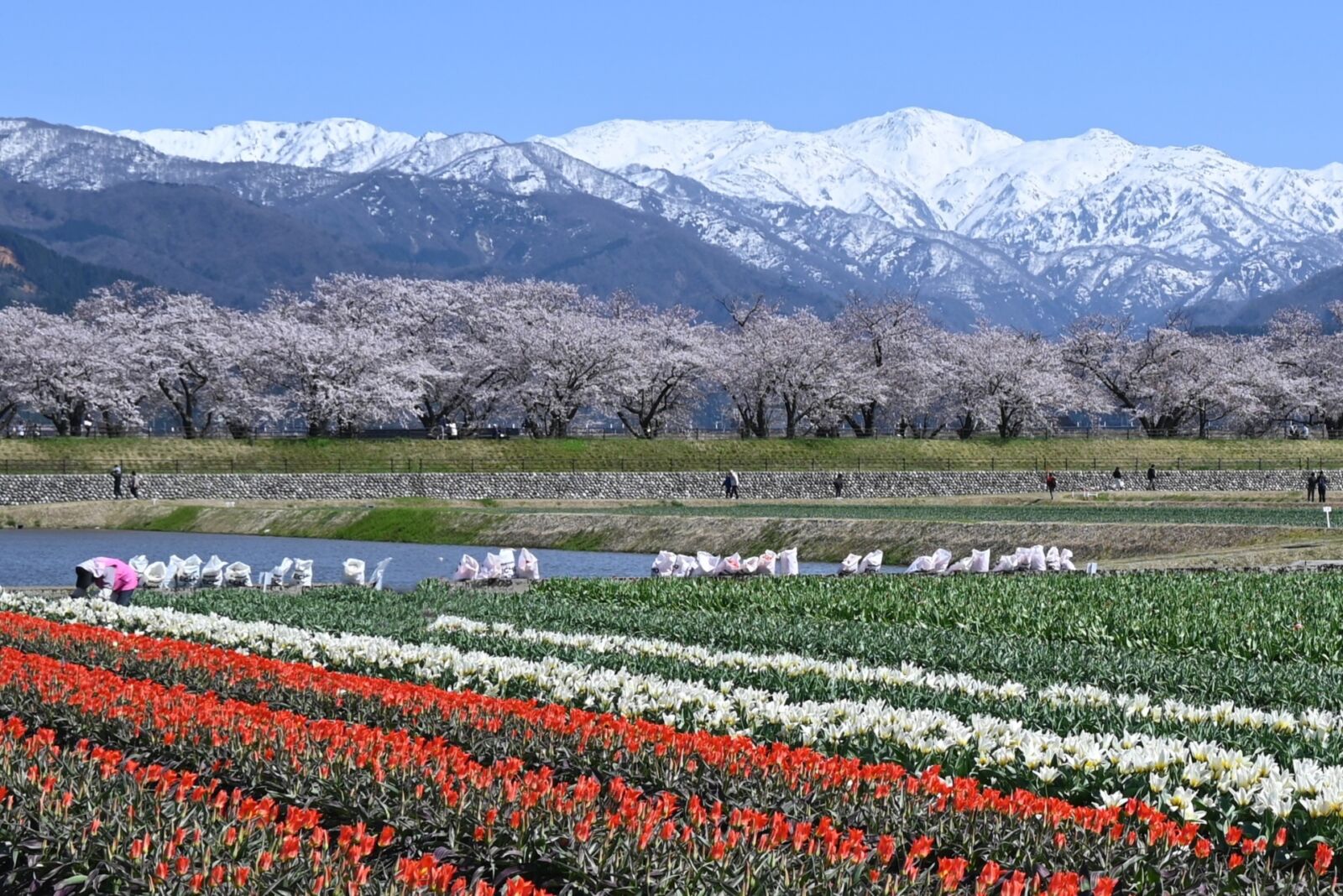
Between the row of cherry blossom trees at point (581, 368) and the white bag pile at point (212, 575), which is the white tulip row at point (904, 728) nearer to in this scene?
the white bag pile at point (212, 575)

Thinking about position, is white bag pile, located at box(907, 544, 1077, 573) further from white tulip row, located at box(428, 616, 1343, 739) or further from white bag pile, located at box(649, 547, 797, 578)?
white tulip row, located at box(428, 616, 1343, 739)

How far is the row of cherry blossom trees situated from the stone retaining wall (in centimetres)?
1531

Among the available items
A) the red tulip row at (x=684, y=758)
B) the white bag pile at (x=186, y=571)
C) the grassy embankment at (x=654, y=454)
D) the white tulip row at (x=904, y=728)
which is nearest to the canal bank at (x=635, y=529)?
the grassy embankment at (x=654, y=454)

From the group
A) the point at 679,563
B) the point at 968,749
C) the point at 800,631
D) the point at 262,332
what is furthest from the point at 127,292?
the point at 968,749

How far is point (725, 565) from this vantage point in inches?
1107

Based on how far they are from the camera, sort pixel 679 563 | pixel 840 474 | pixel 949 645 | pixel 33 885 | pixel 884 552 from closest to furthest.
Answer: pixel 33 885, pixel 949 645, pixel 679 563, pixel 884 552, pixel 840 474

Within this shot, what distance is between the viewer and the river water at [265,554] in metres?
35.8

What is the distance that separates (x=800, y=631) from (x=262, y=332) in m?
69.8

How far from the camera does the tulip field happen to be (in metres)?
6.80

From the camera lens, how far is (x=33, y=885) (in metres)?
7.14

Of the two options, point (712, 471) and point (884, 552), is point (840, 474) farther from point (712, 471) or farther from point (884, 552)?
point (884, 552)

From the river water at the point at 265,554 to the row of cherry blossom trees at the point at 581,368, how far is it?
2827cm

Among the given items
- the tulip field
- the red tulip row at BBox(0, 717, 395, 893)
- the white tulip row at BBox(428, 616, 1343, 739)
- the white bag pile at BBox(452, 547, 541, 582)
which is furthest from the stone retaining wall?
the red tulip row at BBox(0, 717, 395, 893)

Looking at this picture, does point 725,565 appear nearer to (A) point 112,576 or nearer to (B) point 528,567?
(B) point 528,567
